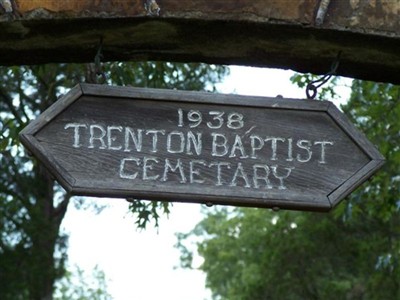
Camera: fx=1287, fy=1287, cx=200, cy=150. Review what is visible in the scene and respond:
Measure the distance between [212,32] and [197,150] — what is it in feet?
1.68

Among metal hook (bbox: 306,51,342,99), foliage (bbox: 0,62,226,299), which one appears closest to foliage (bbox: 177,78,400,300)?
foliage (bbox: 0,62,226,299)

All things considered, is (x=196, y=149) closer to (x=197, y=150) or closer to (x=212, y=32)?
(x=197, y=150)

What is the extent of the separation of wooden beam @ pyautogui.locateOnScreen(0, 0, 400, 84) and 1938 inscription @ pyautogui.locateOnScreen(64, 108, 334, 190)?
14.4 inches

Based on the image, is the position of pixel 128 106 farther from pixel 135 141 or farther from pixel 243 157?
pixel 243 157

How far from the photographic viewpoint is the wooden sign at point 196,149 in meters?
4.46

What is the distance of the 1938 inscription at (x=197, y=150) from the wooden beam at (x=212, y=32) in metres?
0.37

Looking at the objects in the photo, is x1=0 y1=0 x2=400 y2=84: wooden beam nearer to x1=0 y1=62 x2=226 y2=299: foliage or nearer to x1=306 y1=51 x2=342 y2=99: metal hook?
x1=306 y1=51 x2=342 y2=99: metal hook

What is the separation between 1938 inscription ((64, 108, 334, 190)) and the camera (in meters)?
4.48

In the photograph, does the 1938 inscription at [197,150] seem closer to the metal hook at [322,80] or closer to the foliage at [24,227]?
the metal hook at [322,80]

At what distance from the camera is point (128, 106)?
4555 millimetres

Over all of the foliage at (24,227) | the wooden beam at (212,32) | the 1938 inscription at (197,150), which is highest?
the foliage at (24,227)

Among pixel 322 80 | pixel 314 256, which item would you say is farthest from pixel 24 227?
pixel 322 80

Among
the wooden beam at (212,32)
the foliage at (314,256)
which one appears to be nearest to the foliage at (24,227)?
the foliage at (314,256)

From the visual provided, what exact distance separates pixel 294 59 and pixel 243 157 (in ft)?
1.99
